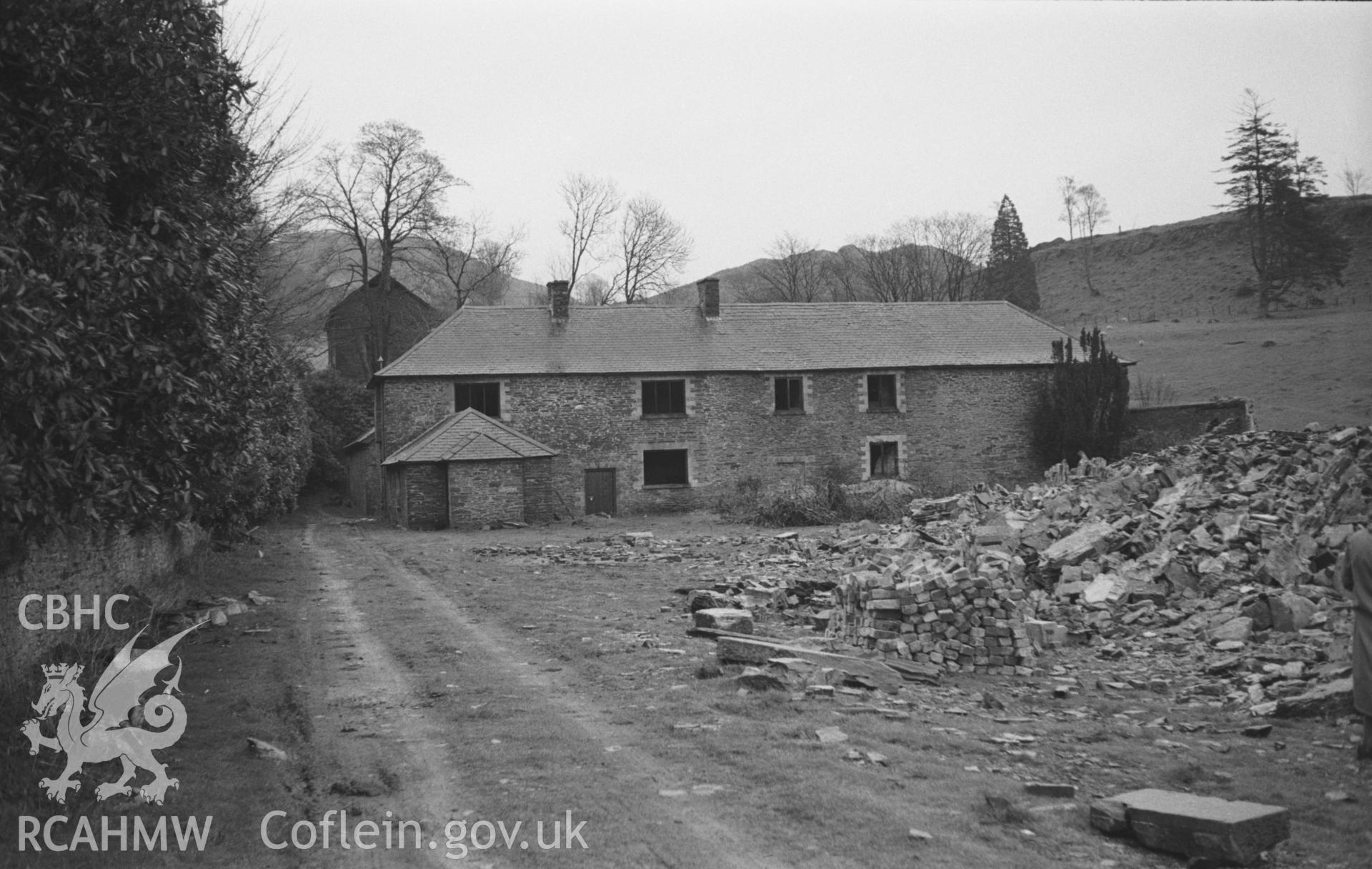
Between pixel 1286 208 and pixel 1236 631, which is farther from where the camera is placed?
pixel 1286 208

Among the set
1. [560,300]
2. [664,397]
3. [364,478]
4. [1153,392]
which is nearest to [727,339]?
[664,397]

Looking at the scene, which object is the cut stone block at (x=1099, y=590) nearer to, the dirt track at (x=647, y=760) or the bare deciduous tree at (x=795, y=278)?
the dirt track at (x=647, y=760)

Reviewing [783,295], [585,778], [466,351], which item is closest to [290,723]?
[585,778]

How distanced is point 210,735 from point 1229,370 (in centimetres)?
3858

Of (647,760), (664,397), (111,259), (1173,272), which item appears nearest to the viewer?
(111,259)

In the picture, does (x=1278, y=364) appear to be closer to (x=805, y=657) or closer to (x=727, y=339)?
(x=727, y=339)

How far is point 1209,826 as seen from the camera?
5.08 meters

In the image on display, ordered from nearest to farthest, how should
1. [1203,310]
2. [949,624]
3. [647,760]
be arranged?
[647,760] < [949,624] < [1203,310]

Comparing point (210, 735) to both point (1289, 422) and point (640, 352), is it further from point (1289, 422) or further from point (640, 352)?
point (1289, 422)

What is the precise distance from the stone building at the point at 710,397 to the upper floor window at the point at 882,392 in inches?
1.9

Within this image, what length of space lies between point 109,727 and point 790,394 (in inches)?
1069

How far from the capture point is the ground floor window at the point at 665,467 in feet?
103

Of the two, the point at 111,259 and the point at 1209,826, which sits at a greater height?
the point at 111,259

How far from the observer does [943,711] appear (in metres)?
8.10
